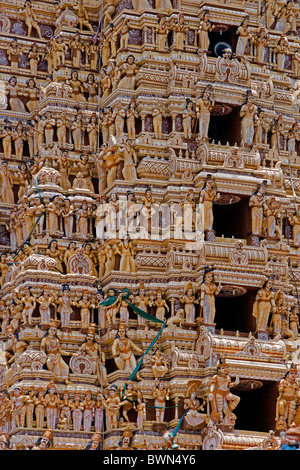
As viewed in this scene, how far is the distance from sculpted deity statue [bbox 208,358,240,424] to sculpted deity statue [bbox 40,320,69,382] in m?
3.99

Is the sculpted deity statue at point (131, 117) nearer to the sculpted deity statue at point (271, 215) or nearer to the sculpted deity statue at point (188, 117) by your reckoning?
the sculpted deity statue at point (188, 117)

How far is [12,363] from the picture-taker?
4734cm

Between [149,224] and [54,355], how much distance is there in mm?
4587

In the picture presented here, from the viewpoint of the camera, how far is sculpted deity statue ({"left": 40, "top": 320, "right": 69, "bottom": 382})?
4644 centimetres

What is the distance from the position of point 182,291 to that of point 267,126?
642cm

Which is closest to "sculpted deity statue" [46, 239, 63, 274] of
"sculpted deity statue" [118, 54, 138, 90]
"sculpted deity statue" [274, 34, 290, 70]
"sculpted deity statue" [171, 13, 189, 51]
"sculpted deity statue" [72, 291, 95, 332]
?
"sculpted deity statue" [72, 291, 95, 332]

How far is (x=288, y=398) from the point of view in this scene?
46.2 m

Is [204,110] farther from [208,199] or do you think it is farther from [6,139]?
[6,139]

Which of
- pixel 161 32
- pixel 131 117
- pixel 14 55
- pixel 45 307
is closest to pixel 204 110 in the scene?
pixel 131 117

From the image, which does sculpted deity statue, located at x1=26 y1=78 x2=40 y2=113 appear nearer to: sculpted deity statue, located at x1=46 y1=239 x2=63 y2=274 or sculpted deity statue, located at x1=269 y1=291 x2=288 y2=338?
sculpted deity statue, located at x1=46 y1=239 x2=63 y2=274

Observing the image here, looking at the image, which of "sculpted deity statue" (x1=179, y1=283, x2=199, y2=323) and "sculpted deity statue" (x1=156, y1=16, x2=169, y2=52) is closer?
"sculpted deity statue" (x1=179, y1=283, x2=199, y2=323)

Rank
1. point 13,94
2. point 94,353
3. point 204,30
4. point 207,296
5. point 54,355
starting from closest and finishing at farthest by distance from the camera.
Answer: point 54,355, point 207,296, point 94,353, point 204,30, point 13,94

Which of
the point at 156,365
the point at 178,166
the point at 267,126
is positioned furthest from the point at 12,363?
the point at 267,126
